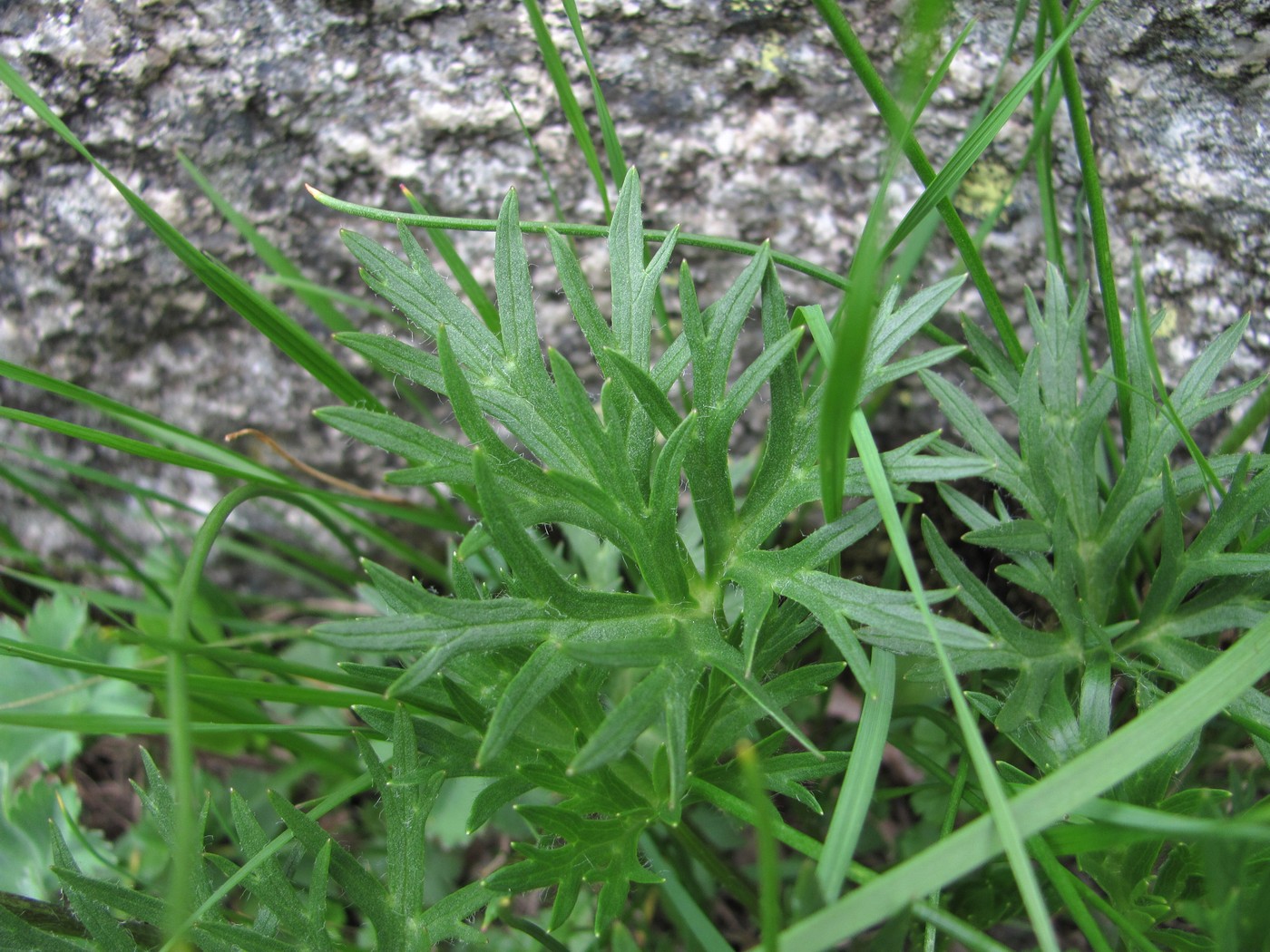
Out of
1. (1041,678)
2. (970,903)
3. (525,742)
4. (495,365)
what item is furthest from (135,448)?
(970,903)

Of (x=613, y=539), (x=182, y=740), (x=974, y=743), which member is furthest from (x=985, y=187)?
(x=182, y=740)

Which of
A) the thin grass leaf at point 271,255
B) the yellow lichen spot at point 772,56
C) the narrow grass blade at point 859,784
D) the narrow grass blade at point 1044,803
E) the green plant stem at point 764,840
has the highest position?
the yellow lichen spot at point 772,56

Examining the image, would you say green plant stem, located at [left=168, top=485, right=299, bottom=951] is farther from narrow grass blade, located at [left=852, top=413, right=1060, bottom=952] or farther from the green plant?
narrow grass blade, located at [left=852, top=413, right=1060, bottom=952]

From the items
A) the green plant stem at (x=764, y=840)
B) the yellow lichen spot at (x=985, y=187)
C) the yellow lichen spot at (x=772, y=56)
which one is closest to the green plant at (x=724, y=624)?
the green plant stem at (x=764, y=840)

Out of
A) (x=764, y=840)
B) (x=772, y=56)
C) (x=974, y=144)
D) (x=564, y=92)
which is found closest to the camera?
(x=764, y=840)

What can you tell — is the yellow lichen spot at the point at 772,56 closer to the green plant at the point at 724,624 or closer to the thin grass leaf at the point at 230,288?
the green plant at the point at 724,624

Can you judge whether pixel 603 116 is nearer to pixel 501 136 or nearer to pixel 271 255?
pixel 501 136
